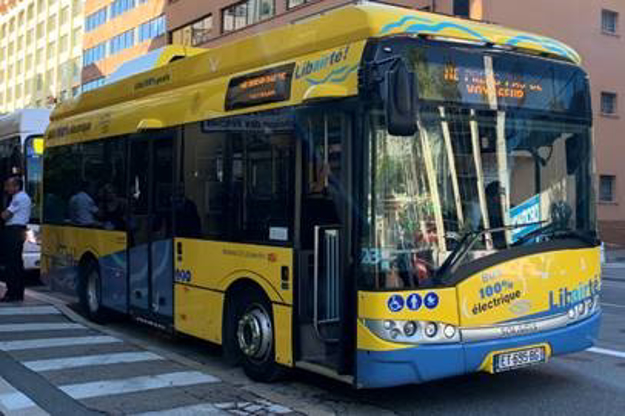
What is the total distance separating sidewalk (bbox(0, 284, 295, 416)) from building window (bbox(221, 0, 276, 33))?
3050cm

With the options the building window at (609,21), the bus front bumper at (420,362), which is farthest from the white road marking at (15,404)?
the building window at (609,21)

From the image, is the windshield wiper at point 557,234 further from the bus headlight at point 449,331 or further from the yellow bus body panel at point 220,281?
the yellow bus body panel at point 220,281

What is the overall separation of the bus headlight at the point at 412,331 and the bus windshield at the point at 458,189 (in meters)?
0.27

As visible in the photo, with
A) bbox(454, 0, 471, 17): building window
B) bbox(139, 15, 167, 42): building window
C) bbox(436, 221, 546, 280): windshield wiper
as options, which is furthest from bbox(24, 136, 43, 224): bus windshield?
bbox(139, 15, 167, 42): building window

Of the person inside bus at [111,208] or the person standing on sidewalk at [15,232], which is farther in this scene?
the person standing on sidewalk at [15,232]

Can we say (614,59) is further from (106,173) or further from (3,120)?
(106,173)

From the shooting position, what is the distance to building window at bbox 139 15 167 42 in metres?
52.4

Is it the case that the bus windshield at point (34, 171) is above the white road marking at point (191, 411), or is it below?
above

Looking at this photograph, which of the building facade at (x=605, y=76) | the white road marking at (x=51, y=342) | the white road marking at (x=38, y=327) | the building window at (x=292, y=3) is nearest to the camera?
the white road marking at (x=51, y=342)

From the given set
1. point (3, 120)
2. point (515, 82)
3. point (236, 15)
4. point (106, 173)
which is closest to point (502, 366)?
Result: point (515, 82)

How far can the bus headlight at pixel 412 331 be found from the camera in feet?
18.4

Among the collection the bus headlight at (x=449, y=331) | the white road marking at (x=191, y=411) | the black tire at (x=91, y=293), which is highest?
the bus headlight at (x=449, y=331)

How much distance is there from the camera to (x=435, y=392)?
6.70m

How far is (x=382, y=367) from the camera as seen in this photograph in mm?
5633
